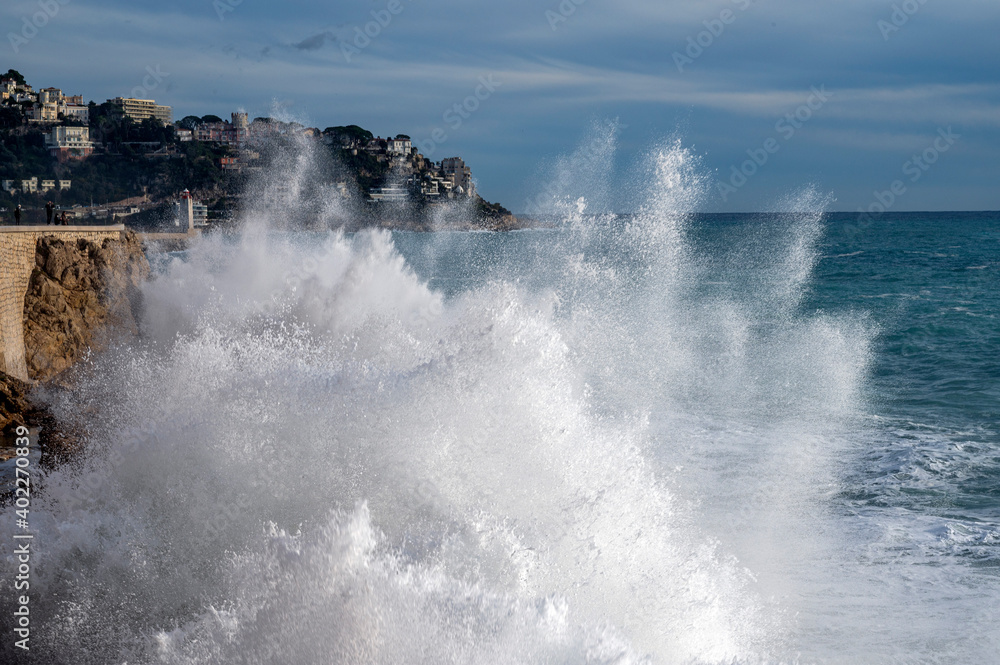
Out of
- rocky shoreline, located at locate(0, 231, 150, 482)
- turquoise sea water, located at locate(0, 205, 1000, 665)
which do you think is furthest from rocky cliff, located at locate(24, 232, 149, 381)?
turquoise sea water, located at locate(0, 205, 1000, 665)

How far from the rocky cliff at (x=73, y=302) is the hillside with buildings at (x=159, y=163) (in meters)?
58.5

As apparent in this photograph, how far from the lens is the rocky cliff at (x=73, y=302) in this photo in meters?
16.7

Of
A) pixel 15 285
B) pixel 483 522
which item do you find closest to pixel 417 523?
pixel 483 522

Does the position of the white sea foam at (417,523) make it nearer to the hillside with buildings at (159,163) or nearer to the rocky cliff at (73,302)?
the rocky cliff at (73,302)

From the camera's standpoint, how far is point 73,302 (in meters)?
18.8

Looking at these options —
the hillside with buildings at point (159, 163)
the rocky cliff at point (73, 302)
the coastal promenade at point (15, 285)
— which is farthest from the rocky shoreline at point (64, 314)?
the hillside with buildings at point (159, 163)

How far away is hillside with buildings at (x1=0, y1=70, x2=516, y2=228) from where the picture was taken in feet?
288

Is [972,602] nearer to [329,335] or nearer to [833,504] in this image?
[833,504]

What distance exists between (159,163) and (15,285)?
8796 cm

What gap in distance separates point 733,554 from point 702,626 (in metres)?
1.95

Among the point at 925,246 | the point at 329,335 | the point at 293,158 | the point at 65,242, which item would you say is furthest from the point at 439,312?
the point at 293,158

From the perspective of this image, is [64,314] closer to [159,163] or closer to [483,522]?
[483,522]

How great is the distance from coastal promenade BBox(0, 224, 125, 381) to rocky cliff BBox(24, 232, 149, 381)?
0.24 metres

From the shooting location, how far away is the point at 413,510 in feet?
21.7
